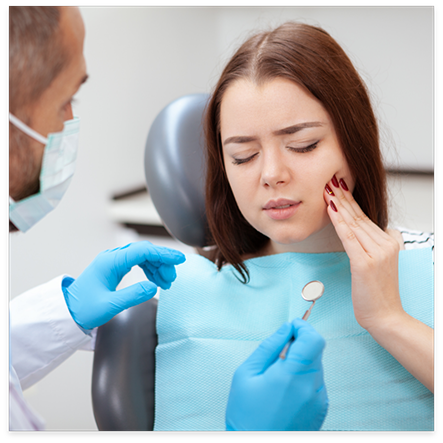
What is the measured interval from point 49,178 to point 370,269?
0.61m

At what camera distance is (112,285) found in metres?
0.96

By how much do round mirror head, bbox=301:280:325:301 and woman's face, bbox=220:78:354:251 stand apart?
11 centimetres

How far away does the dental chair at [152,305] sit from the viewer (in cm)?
92

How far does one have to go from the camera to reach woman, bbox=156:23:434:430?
0.83 m

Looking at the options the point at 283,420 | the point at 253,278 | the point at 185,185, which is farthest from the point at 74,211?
the point at 283,420

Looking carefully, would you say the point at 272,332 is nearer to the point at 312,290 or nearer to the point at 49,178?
the point at 312,290

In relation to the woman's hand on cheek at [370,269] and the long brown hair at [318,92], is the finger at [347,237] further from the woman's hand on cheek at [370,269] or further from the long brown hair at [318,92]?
the long brown hair at [318,92]

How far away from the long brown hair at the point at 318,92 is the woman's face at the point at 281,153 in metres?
0.02

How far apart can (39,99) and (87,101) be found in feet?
4.96

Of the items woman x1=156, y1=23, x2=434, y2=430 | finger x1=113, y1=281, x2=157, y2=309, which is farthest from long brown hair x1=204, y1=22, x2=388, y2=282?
finger x1=113, y1=281, x2=157, y2=309

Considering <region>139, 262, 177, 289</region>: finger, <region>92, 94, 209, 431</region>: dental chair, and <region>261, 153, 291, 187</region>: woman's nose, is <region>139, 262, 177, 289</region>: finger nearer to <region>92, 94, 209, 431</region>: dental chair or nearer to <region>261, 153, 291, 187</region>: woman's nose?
<region>92, 94, 209, 431</region>: dental chair

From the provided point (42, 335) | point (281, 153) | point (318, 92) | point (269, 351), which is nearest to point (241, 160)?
point (281, 153)

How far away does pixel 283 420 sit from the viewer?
68 centimetres
